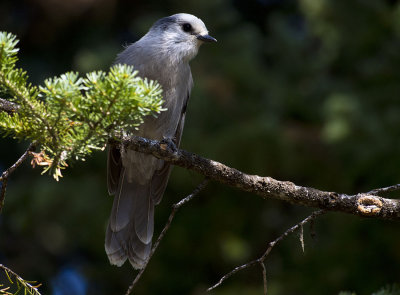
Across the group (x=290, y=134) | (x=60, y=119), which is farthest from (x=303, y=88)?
(x=60, y=119)

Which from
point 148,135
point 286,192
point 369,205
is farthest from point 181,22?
point 369,205

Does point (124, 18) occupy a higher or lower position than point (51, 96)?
higher

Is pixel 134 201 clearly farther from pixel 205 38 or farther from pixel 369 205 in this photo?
pixel 369 205

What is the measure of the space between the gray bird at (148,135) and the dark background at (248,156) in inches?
19.2

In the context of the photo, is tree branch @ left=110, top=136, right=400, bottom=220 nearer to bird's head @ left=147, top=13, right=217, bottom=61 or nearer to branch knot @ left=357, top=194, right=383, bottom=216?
branch knot @ left=357, top=194, right=383, bottom=216

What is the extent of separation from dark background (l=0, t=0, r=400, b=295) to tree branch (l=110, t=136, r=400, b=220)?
5.86 ft

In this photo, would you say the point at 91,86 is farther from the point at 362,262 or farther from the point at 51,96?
the point at 362,262

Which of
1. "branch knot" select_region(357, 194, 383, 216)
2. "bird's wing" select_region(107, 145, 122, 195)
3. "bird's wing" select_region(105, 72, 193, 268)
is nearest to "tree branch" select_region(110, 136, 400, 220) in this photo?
"branch knot" select_region(357, 194, 383, 216)

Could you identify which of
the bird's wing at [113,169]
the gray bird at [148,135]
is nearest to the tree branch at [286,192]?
the gray bird at [148,135]

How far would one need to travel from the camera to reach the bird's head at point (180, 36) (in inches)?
145

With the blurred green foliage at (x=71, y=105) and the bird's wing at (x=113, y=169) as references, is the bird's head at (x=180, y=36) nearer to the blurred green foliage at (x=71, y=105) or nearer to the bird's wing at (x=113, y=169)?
the bird's wing at (x=113, y=169)

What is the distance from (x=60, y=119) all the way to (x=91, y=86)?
0.51 ft

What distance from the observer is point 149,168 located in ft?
13.2

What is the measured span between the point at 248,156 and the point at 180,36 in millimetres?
1256
